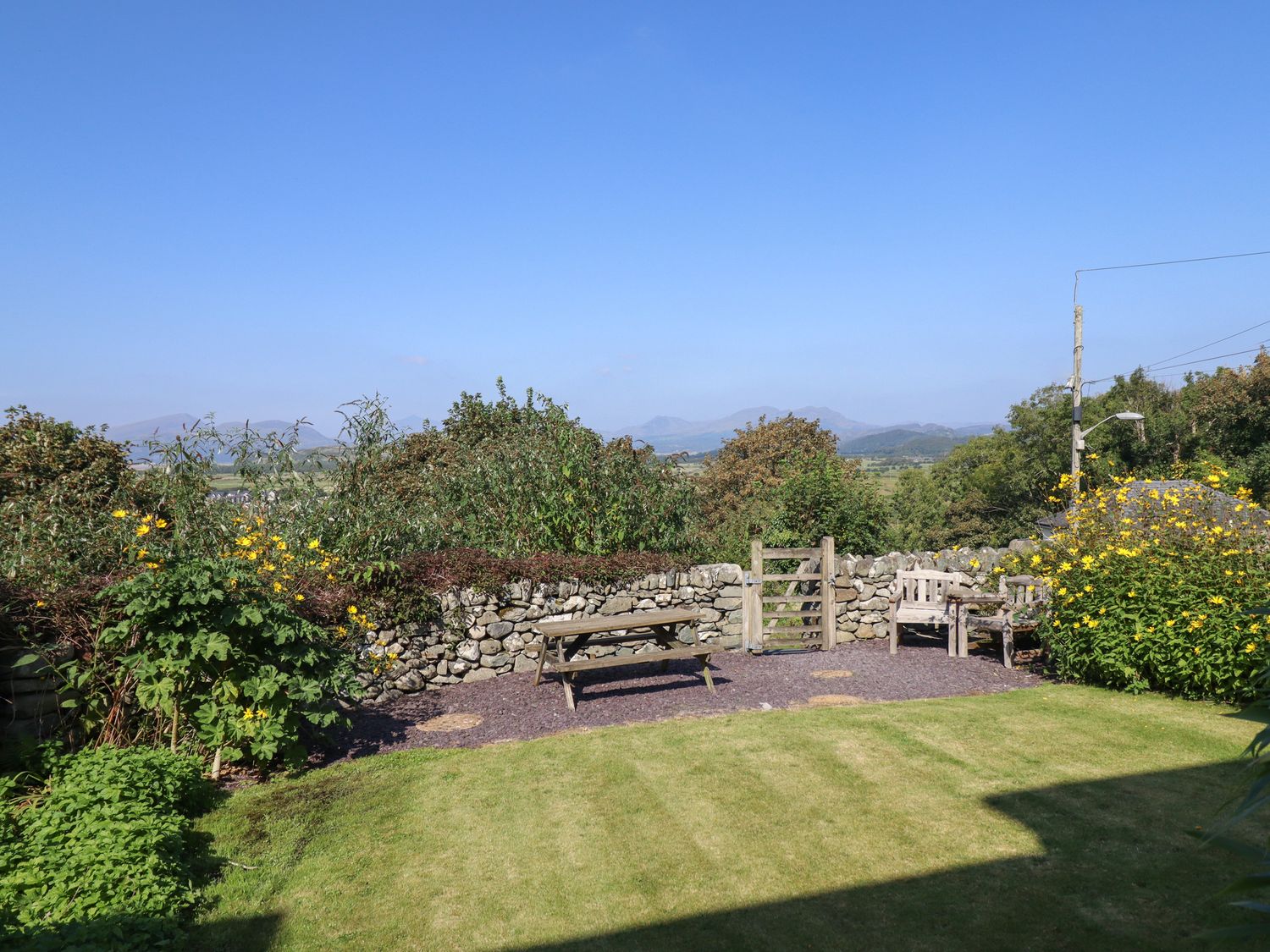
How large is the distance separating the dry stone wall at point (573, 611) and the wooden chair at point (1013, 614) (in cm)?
81

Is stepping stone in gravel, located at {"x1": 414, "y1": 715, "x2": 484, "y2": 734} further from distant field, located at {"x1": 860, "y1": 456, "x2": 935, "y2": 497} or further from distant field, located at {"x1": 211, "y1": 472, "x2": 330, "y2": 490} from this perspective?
distant field, located at {"x1": 860, "y1": 456, "x2": 935, "y2": 497}

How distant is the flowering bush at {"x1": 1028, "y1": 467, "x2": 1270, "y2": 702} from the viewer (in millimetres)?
7250

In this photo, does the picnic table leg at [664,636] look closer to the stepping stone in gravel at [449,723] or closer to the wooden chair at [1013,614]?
the stepping stone in gravel at [449,723]

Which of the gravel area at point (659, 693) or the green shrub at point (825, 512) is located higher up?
the green shrub at point (825, 512)

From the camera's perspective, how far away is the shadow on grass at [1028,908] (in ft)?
12.4

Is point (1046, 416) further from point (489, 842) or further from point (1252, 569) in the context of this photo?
point (489, 842)

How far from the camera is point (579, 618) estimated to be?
9.34 m

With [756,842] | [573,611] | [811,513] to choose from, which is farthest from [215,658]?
[811,513]

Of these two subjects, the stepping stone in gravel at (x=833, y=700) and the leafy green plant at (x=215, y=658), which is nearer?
the leafy green plant at (x=215, y=658)

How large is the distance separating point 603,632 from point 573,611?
94 centimetres

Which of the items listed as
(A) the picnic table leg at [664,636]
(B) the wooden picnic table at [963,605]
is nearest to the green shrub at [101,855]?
(A) the picnic table leg at [664,636]

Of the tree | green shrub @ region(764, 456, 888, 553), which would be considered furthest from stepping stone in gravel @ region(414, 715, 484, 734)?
green shrub @ region(764, 456, 888, 553)

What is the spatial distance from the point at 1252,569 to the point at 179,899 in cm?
914

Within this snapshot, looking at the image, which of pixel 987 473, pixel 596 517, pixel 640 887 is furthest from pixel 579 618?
pixel 987 473
